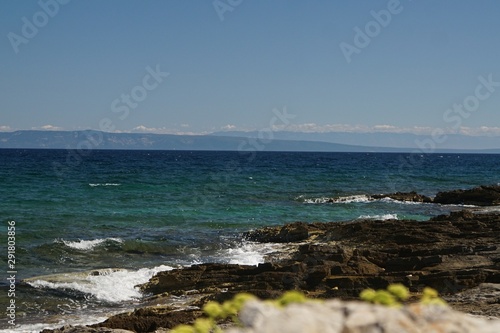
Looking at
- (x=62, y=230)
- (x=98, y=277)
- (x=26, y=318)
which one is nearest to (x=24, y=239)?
(x=62, y=230)

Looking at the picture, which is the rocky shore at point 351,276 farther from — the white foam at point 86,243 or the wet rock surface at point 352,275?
the white foam at point 86,243

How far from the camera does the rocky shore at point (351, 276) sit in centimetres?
1203

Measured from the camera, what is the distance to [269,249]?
25.0m

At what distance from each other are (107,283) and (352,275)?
24.9ft

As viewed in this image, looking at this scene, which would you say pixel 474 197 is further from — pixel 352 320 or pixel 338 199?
pixel 352 320

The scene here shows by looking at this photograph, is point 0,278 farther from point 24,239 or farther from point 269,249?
point 269,249

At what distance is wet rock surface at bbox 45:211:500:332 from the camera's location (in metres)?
12.1

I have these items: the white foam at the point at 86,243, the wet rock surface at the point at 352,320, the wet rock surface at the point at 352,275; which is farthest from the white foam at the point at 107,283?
the wet rock surface at the point at 352,320

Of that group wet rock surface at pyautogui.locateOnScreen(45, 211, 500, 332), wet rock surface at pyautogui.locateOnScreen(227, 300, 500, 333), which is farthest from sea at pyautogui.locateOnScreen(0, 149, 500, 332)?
wet rock surface at pyautogui.locateOnScreen(227, 300, 500, 333)

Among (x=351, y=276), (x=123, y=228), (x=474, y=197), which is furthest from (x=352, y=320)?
(x=474, y=197)

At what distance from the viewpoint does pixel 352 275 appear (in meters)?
15.7

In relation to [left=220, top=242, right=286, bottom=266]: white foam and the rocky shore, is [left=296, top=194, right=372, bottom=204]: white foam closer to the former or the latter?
[left=220, top=242, right=286, bottom=266]: white foam

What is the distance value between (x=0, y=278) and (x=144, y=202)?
79.7 feet

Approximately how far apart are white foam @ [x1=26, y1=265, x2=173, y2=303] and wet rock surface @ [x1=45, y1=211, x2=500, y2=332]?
658mm
